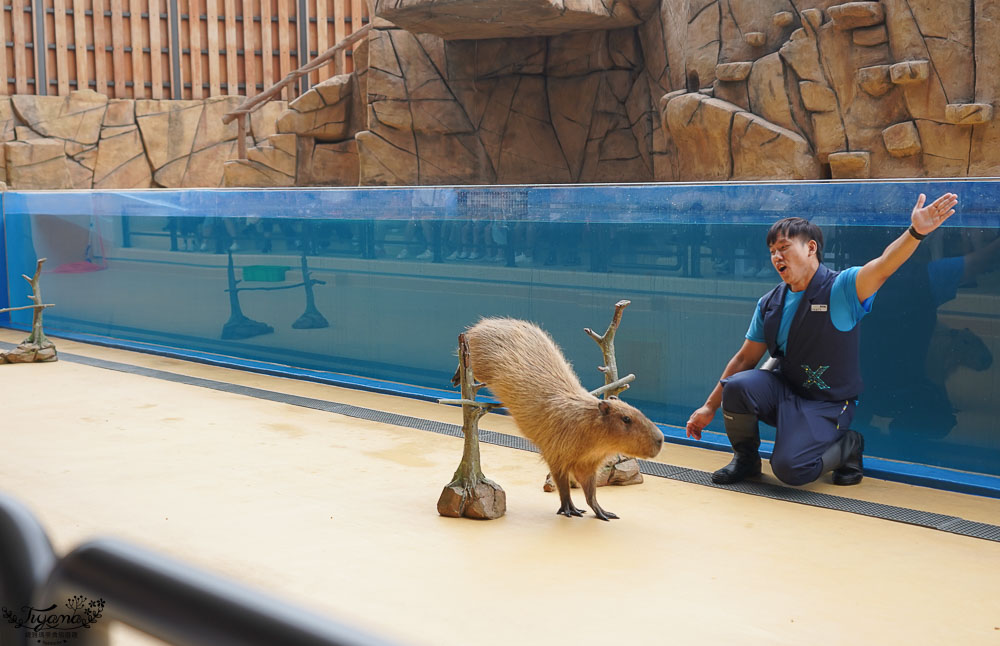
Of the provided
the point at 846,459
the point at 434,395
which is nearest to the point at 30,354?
the point at 434,395

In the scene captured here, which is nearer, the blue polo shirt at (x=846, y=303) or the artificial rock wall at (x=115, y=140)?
the blue polo shirt at (x=846, y=303)

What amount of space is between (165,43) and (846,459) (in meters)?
16.1

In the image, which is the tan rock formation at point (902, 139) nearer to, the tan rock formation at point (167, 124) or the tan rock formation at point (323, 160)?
the tan rock formation at point (323, 160)

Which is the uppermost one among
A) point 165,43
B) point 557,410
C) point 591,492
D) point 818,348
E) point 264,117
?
point 165,43

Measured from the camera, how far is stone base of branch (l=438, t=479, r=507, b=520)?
11.2ft

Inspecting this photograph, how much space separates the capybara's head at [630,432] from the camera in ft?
10.8

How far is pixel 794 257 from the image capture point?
3.72 metres

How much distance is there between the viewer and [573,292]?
5.23 m

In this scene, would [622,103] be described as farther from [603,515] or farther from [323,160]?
[603,515]

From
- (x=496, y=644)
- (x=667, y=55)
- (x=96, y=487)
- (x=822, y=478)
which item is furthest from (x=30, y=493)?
(x=667, y=55)

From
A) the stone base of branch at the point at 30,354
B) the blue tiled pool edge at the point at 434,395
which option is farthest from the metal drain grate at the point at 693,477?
the stone base of branch at the point at 30,354

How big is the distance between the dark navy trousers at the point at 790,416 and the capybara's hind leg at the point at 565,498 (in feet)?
2.65

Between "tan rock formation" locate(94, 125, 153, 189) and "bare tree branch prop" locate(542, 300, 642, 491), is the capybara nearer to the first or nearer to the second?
"bare tree branch prop" locate(542, 300, 642, 491)

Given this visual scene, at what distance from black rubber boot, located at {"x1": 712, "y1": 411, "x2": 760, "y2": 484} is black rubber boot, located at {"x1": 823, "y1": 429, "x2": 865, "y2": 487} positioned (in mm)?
282
